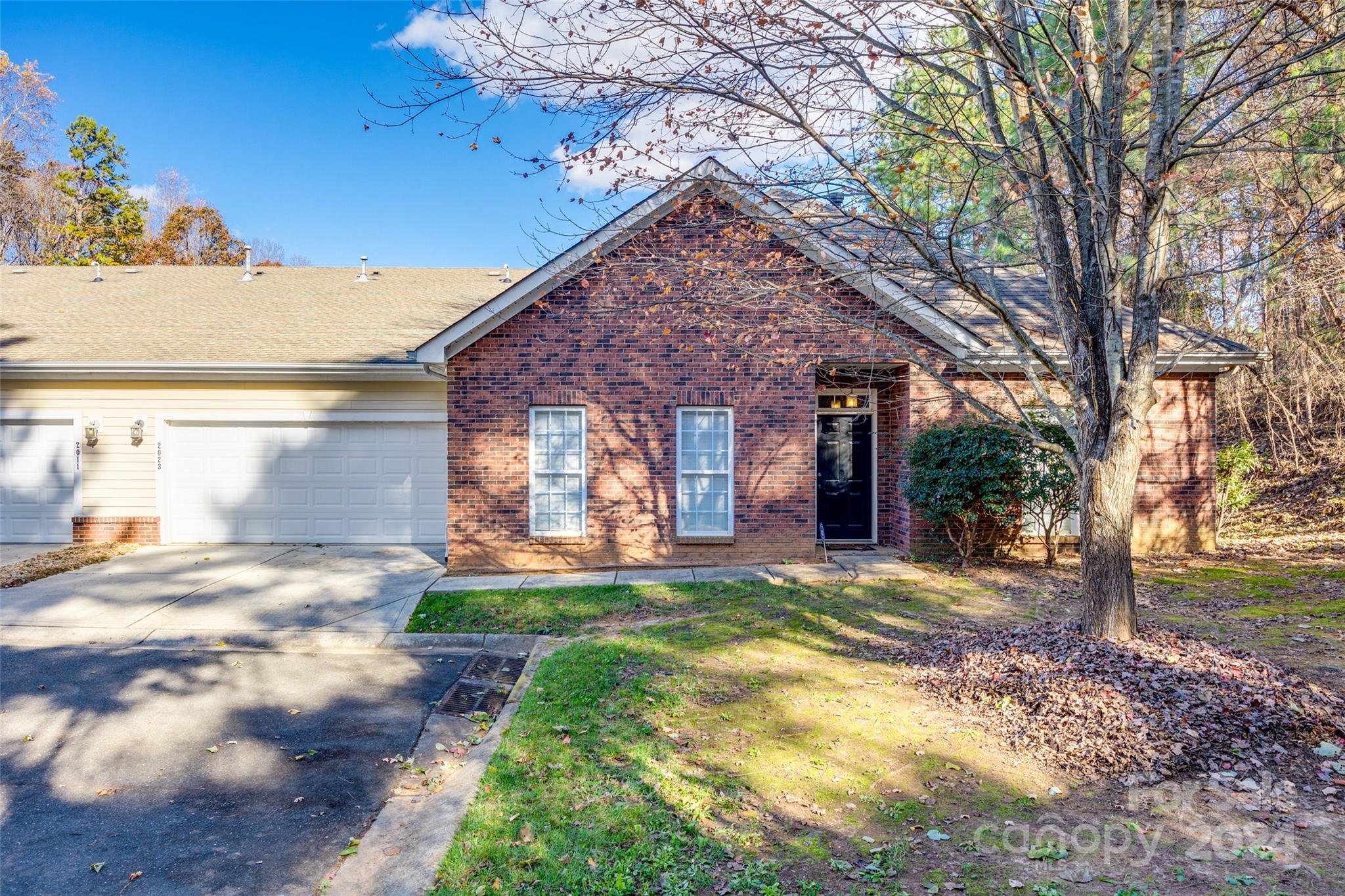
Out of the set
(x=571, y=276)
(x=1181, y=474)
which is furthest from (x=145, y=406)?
(x=1181, y=474)

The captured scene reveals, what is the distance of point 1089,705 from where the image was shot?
15.1 ft

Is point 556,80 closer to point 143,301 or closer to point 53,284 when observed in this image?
point 143,301

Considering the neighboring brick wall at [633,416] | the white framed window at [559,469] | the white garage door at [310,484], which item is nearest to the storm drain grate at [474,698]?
the neighboring brick wall at [633,416]

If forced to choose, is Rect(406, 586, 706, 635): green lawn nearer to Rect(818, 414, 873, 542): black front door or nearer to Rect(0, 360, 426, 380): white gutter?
Rect(818, 414, 873, 542): black front door

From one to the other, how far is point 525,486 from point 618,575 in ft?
6.41

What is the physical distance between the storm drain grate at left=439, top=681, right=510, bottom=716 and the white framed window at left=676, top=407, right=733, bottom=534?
16.4 feet

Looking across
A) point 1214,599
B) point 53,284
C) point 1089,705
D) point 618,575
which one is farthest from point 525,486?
point 53,284

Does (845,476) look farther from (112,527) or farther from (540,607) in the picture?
(112,527)

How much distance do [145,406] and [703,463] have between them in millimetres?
9601

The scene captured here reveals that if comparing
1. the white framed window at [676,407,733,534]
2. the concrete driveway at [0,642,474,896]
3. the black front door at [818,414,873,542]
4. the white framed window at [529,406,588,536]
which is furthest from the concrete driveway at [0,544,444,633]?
the black front door at [818,414,873,542]

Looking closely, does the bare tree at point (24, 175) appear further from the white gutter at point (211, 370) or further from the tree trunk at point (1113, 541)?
the tree trunk at point (1113, 541)

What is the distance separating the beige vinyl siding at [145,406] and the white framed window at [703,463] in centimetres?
449

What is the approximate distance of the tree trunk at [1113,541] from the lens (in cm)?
555

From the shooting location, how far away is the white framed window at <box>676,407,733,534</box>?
10750mm
